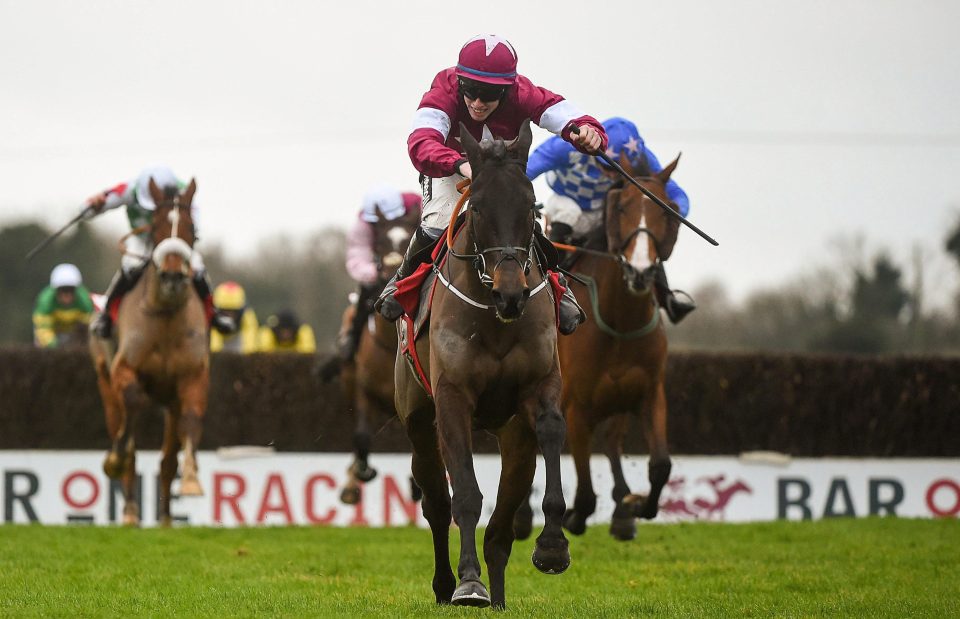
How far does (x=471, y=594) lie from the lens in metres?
6.43

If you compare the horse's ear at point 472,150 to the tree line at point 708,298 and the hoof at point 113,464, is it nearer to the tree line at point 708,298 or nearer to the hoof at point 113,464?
the hoof at point 113,464

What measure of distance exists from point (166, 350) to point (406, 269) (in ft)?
17.4

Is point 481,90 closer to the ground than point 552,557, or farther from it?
farther from it

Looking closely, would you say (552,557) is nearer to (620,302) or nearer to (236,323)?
(620,302)

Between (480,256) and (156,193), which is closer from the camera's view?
(480,256)

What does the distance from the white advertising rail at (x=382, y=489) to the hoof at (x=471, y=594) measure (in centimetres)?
822

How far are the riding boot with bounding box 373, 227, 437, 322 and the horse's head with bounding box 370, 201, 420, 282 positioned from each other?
Answer: 180 inches

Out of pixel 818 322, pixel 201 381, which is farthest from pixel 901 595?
pixel 818 322

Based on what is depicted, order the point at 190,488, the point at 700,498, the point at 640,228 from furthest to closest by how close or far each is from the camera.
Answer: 1. the point at 700,498
2. the point at 190,488
3. the point at 640,228

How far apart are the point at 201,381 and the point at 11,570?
3894 mm

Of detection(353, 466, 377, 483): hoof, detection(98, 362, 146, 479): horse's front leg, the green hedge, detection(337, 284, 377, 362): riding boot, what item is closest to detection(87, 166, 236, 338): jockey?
detection(98, 362, 146, 479): horse's front leg

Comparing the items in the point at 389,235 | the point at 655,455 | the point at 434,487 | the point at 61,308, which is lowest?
the point at 655,455

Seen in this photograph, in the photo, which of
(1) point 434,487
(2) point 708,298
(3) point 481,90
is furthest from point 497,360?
(2) point 708,298

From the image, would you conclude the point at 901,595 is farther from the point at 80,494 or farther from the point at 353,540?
the point at 80,494
